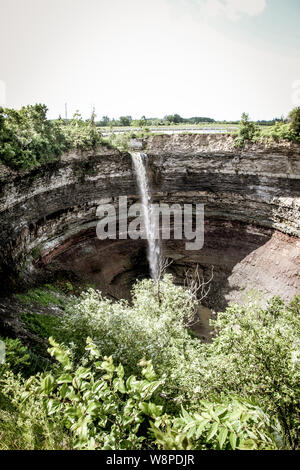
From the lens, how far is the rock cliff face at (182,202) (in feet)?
61.6

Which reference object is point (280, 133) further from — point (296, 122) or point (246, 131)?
point (246, 131)

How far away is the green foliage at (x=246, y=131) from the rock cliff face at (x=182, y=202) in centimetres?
67

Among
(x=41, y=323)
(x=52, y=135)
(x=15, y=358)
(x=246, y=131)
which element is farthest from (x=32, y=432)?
(x=246, y=131)

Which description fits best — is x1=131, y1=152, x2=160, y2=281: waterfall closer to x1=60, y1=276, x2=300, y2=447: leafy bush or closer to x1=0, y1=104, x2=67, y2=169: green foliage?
x1=0, y1=104, x2=67, y2=169: green foliage

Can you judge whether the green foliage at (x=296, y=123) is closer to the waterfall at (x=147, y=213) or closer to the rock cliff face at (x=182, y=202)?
the rock cliff face at (x=182, y=202)

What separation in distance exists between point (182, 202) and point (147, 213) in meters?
3.40

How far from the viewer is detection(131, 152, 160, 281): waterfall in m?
22.8

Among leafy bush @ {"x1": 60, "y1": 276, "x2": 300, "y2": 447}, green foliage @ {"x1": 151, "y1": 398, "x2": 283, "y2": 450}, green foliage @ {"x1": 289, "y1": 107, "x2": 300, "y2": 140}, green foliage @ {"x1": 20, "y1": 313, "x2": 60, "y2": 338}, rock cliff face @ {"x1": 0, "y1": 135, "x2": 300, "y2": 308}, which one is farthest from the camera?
green foliage @ {"x1": 289, "y1": 107, "x2": 300, "y2": 140}

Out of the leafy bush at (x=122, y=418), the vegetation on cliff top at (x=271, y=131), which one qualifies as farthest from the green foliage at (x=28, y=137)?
the leafy bush at (x=122, y=418)

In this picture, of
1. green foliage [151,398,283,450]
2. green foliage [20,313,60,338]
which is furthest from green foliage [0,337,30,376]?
green foliage [151,398,283,450]

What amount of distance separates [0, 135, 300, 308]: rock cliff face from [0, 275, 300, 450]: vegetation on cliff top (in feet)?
29.6

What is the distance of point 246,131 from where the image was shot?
21281mm

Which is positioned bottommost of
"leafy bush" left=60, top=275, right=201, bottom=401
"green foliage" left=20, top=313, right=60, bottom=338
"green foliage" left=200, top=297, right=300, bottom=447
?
"green foliage" left=20, top=313, right=60, bottom=338

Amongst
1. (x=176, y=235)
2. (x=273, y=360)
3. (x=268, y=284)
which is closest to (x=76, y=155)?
(x=176, y=235)
